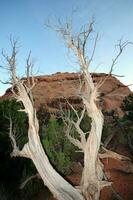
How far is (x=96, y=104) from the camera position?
1074 centimetres

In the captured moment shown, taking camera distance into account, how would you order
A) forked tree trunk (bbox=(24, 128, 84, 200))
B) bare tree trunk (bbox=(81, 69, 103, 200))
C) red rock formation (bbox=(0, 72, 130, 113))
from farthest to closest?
red rock formation (bbox=(0, 72, 130, 113)) → bare tree trunk (bbox=(81, 69, 103, 200)) → forked tree trunk (bbox=(24, 128, 84, 200))

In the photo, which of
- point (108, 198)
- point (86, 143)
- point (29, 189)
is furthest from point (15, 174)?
point (86, 143)

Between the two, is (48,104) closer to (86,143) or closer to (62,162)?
(62,162)

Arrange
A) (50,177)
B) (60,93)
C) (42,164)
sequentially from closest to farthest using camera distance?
(50,177) → (42,164) → (60,93)

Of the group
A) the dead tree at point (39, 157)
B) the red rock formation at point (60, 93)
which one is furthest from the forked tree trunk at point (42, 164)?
the red rock formation at point (60, 93)

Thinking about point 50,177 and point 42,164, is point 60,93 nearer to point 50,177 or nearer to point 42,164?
point 42,164

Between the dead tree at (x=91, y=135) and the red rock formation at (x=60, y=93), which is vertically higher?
the red rock formation at (x=60, y=93)

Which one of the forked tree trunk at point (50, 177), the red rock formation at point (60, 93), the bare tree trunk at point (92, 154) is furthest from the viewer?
the red rock formation at point (60, 93)

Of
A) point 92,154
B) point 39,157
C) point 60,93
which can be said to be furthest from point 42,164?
point 60,93

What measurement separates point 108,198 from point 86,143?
5734mm

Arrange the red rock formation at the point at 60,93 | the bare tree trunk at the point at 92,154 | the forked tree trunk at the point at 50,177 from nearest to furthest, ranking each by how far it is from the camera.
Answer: the forked tree trunk at the point at 50,177 < the bare tree trunk at the point at 92,154 < the red rock formation at the point at 60,93

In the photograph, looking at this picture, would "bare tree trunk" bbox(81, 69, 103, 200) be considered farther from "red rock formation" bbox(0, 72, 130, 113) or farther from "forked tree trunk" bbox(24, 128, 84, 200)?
"red rock formation" bbox(0, 72, 130, 113)

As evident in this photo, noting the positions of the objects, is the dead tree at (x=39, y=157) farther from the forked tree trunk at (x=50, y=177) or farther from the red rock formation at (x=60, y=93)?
the red rock formation at (x=60, y=93)

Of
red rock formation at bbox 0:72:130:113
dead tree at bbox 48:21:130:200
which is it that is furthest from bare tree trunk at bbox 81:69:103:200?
red rock formation at bbox 0:72:130:113
